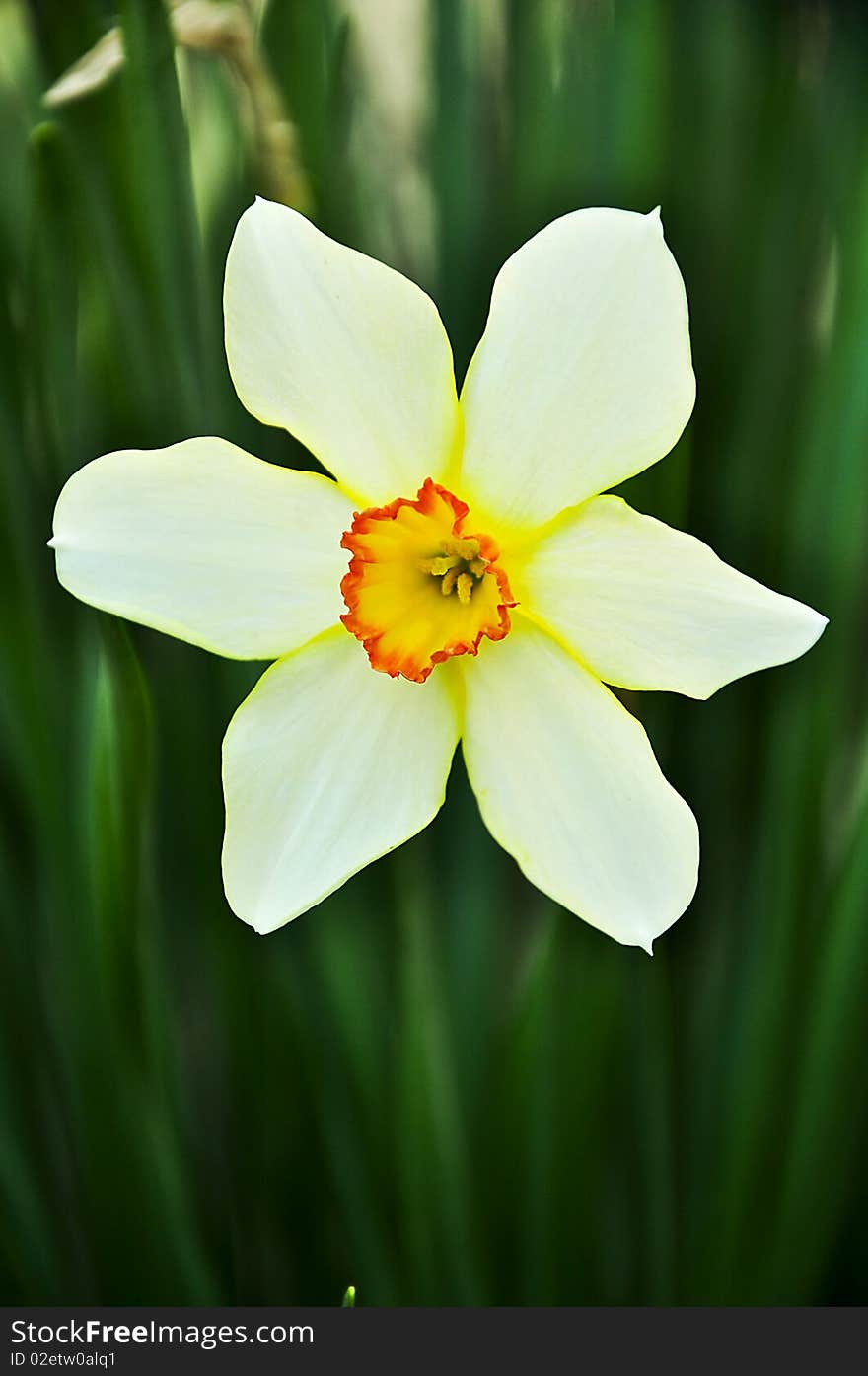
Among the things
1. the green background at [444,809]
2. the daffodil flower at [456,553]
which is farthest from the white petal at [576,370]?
the green background at [444,809]

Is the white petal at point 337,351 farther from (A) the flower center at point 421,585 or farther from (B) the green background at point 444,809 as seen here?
(B) the green background at point 444,809

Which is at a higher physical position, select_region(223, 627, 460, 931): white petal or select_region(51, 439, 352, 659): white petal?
select_region(51, 439, 352, 659): white petal

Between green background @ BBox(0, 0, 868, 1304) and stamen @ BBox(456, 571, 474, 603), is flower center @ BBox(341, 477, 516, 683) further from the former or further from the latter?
green background @ BBox(0, 0, 868, 1304)

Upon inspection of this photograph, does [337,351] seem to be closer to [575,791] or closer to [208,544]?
[208,544]

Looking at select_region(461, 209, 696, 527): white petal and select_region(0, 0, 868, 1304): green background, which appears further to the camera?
select_region(0, 0, 868, 1304): green background

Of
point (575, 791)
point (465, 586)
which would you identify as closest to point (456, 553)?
point (465, 586)

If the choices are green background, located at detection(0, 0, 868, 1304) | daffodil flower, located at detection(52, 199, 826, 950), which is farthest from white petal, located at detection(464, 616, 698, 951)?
green background, located at detection(0, 0, 868, 1304)
